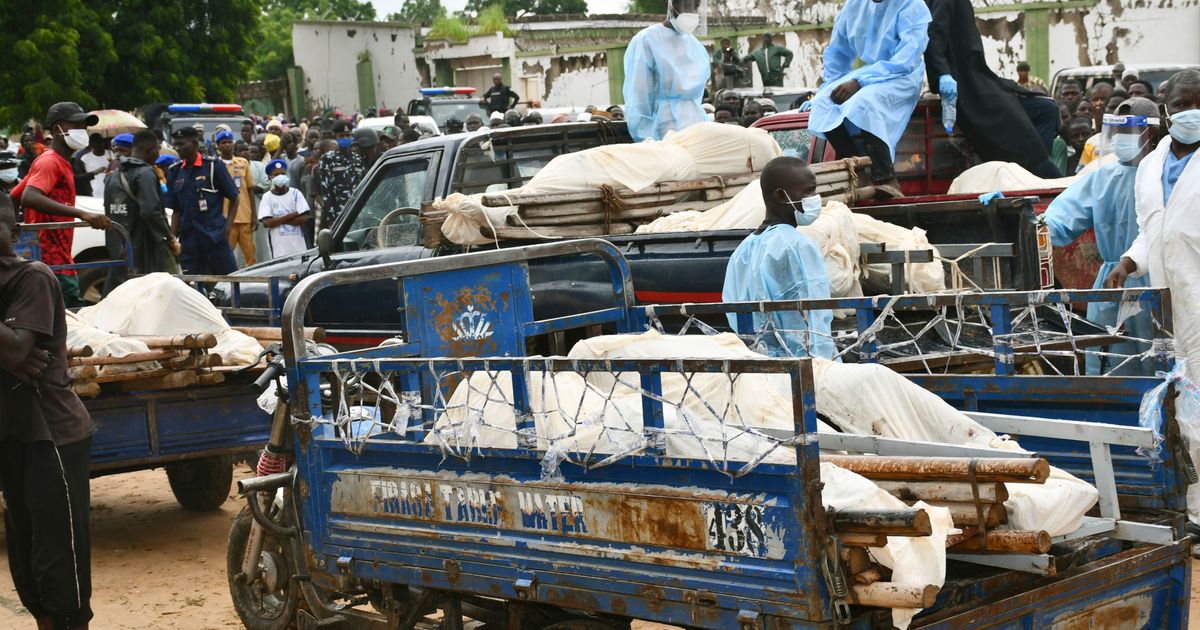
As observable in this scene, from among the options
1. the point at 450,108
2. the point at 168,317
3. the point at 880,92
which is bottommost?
the point at 168,317

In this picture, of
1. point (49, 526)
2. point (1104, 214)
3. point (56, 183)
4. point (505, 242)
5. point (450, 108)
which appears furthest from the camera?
point (450, 108)

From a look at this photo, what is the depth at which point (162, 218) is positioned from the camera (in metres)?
10.1

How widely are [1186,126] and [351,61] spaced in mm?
37578

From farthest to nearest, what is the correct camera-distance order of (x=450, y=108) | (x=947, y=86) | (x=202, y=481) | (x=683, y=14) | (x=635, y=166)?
(x=450, y=108) → (x=683, y=14) → (x=947, y=86) → (x=635, y=166) → (x=202, y=481)

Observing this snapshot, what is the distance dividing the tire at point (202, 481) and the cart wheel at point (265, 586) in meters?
2.53

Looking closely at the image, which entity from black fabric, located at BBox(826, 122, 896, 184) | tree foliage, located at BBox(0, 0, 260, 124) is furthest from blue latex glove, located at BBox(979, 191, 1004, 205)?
tree foliage, located at BBox(0, 0, 260, 124)

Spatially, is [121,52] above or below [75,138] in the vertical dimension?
above

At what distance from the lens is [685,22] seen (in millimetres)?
9594

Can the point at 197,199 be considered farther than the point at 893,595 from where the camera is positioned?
Yes

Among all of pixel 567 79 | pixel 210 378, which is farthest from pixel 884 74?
pixel 567 79

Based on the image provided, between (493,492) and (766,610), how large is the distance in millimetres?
913

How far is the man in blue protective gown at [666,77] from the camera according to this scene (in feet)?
31.3

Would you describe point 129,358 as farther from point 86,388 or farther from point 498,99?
point 498,99

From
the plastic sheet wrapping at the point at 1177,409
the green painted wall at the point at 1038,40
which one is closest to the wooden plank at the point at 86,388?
the plastic sheet wrapping at the point at 1177,409
